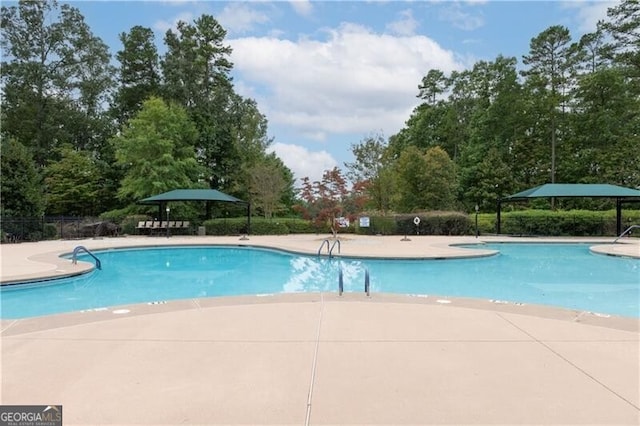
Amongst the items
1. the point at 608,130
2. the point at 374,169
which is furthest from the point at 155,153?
the point at 608,130

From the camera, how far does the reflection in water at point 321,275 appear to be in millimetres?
9133

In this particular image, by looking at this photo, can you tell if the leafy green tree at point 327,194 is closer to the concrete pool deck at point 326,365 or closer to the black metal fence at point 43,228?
the black metal fence at point 43,228

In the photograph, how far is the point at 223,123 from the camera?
29078mm

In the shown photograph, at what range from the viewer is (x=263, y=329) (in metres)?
4.44

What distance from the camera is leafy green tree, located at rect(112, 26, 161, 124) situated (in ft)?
96.7

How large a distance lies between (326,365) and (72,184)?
88.9ft

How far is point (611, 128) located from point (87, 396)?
3163 centimetres

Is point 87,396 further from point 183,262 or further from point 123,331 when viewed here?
point 183,262

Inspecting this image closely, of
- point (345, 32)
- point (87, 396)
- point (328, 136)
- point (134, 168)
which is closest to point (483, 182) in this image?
point (328, 136)

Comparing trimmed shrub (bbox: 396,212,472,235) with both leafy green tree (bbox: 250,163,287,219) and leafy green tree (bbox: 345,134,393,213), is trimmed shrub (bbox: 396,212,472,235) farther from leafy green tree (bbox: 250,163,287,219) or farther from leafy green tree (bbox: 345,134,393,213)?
leafy green tree (bbox: 250,163,287,219)

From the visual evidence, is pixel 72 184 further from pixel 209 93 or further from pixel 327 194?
pixel 327 194

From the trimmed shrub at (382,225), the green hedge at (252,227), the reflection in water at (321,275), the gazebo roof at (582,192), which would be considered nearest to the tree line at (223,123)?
the trimmed shrub at (382,225)

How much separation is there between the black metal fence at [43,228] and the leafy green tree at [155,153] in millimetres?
3506

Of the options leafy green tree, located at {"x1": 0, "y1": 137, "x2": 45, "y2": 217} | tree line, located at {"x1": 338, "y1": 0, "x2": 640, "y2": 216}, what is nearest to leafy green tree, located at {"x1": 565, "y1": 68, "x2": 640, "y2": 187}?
tree line, located at {"x1": 338, "y1": 0, "x2": 640, "y2": 216}
